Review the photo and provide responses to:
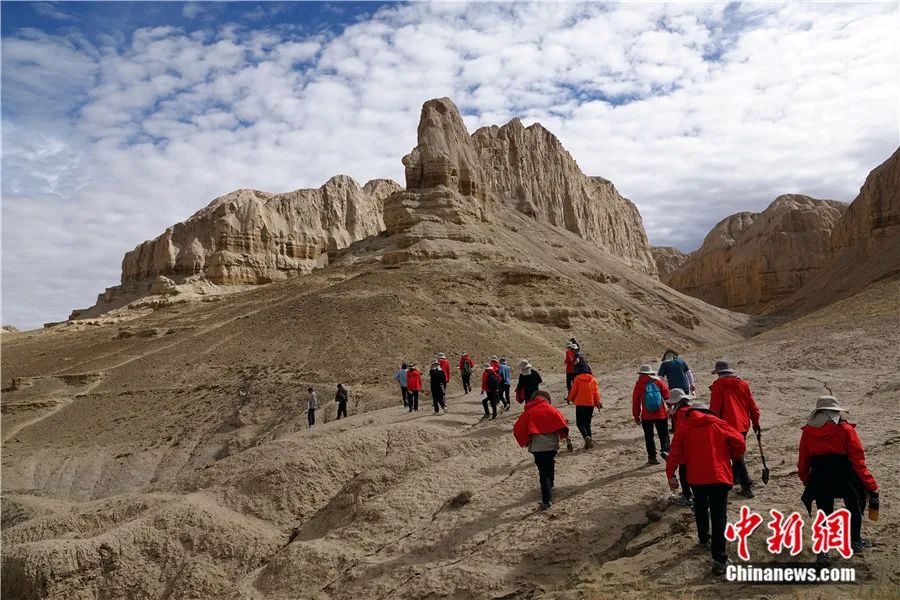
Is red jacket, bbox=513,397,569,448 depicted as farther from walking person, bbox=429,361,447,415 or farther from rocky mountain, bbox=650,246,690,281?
rocky mountain, bbox=650,246,690,281

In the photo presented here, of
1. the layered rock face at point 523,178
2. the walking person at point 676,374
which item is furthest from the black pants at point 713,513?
the layered rock face at point 523,178

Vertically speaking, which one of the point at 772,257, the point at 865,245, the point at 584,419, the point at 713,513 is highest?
the point at 772,257

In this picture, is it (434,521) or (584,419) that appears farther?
(584,419)

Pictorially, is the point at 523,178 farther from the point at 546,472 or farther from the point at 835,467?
the point at 835,467

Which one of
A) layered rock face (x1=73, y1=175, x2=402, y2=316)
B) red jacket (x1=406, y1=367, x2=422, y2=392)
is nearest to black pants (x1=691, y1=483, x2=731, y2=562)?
red jacket (x1=406, y1=367, x2=422, y2=392)

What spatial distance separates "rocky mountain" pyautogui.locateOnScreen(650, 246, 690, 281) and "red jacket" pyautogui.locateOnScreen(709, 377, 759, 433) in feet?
459

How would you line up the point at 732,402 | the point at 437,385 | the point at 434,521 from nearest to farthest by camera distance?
the point at 732,402, the point at 434,521, the point at 437,385

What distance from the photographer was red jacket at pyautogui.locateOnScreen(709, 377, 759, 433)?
25.4 feet

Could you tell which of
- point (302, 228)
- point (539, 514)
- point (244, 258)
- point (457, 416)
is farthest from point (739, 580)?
point (302, 228)

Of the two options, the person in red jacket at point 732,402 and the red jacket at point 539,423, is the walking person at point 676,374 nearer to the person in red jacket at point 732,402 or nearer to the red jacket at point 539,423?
the person in red jacket at point 732,402

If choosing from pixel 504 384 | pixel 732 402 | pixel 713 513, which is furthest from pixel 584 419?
pixel 504 384

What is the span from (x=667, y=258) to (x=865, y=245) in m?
91.6

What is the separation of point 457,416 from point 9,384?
31.1m

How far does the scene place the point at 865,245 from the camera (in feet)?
189
